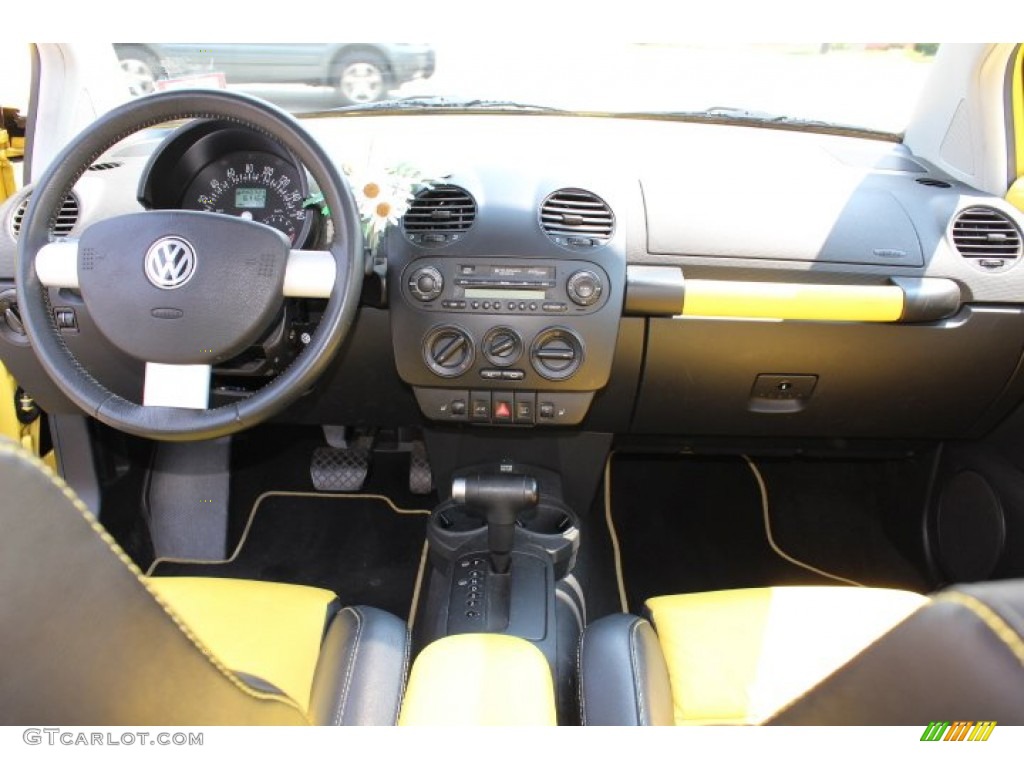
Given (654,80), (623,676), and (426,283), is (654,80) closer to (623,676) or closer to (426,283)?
(426,283)

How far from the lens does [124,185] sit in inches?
72.1

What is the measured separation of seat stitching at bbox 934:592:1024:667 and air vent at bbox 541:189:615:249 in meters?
1.23

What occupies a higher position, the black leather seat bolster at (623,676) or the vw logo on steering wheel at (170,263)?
the vw logo on steering wheel at (170,263)

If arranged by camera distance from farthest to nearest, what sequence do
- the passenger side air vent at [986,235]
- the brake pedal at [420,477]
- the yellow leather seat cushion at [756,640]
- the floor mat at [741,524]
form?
the brake pedal at [420,477] → the floor mat at [741,524] → the passenger side air vent at [986,235] → the yellow leather seat cushion at [756,640]

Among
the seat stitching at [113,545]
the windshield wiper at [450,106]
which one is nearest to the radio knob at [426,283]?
the windshield wiper at [450,106]

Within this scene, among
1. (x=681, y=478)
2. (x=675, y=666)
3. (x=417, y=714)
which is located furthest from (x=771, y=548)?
(x=417, y=714)

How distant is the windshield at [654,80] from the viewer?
7.07ft

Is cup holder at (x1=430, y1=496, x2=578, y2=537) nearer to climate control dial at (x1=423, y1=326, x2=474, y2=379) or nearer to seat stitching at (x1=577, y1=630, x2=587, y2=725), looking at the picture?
climate control dial at (x1=423, y1=326, x2=474, y2=379)

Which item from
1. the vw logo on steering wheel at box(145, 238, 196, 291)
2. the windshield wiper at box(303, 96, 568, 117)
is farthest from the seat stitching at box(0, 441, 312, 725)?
the windshield wiper at box(303, 96, 568, 117)

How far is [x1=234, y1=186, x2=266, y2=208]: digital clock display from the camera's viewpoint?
5.24 feet

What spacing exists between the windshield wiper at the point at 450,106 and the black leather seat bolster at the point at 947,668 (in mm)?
1926

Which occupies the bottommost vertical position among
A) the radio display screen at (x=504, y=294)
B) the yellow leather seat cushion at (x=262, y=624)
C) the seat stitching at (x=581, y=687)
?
the yellow leather seat cushion at (x=262, y=624)

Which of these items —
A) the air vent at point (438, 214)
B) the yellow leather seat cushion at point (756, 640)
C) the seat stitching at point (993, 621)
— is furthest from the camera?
the air vent at point (438, 214)

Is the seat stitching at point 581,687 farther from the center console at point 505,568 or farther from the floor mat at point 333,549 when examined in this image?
the floor mat at point 333,549
